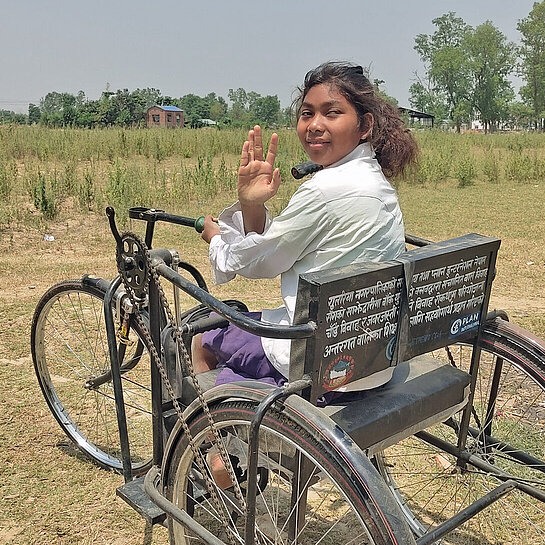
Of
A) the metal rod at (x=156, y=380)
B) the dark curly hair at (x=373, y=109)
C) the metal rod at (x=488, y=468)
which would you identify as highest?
the dark curly hair at (x=373, y=109)

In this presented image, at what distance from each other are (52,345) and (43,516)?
1.74 meters

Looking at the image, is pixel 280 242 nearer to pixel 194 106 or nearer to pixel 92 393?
pixel 92 393

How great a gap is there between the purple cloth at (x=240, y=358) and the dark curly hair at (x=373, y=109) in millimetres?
740

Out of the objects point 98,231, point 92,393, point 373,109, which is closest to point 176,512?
point 373,109

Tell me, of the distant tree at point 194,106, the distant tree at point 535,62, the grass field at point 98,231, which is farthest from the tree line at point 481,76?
the grass field at point 98,231

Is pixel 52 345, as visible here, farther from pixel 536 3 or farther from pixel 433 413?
pixel 536 3

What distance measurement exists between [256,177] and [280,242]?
0.23 meters

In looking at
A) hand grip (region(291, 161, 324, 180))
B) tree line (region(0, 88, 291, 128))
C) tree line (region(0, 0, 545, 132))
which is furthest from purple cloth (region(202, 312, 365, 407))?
tree line (region(0, 0, 545, 132))

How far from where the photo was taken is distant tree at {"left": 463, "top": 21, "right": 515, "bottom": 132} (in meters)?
58.2

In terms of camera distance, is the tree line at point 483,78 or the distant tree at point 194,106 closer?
the tree line at point 483,78

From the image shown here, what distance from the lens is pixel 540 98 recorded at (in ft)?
189

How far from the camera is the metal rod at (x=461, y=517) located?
182cm

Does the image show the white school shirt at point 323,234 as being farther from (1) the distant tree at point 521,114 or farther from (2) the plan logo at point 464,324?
(1) the distant tree at point 521,114

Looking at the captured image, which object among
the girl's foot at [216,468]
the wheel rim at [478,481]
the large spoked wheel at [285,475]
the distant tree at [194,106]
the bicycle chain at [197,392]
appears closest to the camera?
the large spoked wheel at [285,475]
